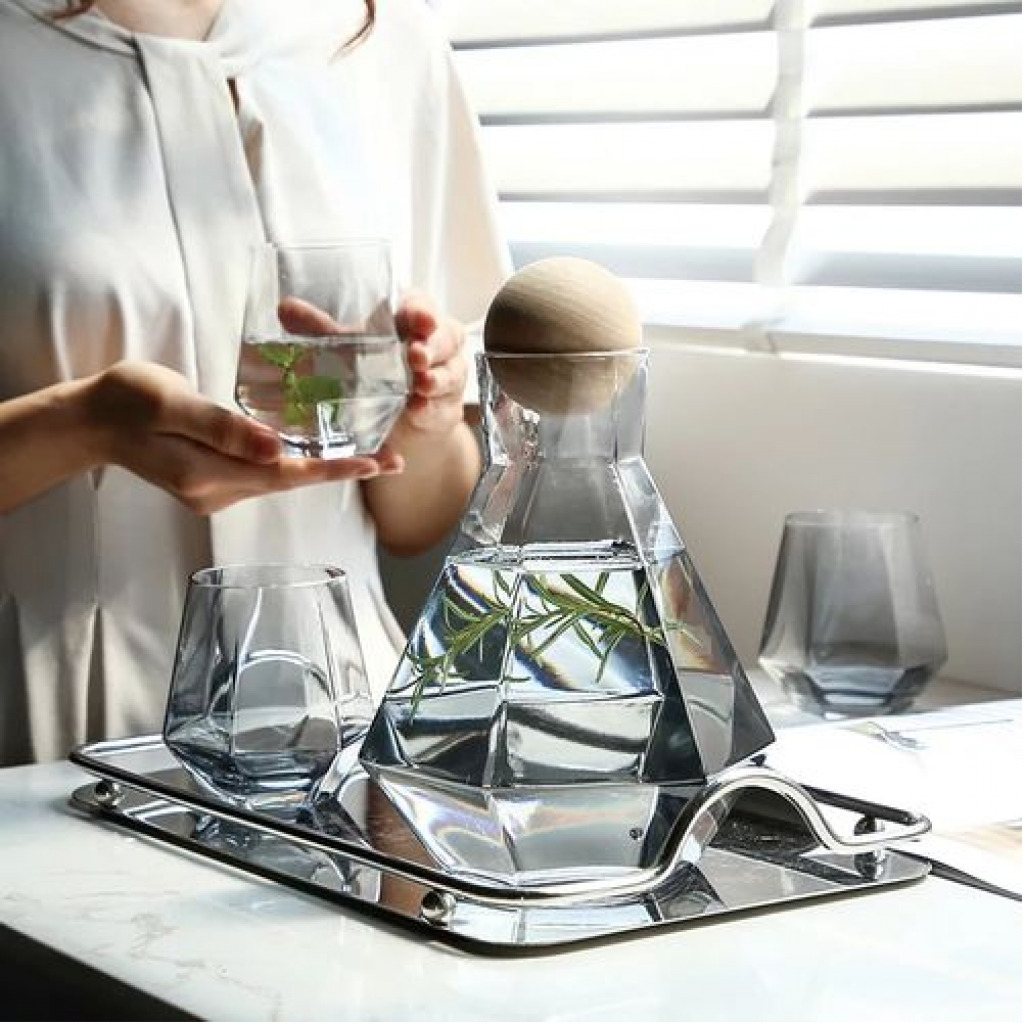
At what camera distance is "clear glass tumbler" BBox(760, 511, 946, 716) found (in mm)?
1291

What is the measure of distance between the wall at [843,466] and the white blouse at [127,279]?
0.98 ft

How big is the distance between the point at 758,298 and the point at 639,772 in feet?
2.98

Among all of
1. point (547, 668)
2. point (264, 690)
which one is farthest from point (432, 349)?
point (547, 668)

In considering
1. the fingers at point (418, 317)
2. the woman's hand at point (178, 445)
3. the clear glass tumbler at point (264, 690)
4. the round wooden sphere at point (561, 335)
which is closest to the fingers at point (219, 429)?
the woman's hand at point (178, 445)

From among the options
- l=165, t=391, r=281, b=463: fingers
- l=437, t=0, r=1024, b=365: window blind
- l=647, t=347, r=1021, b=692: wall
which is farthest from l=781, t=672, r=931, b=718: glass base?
l=165, t=391, r=281, b=463: fingers

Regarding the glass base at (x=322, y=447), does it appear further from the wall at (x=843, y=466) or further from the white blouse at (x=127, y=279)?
the wall at (x=843, y=466)

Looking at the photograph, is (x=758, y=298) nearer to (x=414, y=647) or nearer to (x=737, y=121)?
(x=737, y=121)

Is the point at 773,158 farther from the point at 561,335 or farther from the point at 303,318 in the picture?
the point at 561,335

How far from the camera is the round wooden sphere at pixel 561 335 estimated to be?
30.0 inches

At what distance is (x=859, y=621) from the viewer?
4.27 feet

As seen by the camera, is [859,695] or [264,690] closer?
[264,690]

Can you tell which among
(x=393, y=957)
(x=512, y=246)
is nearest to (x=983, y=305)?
(x=512, y=246)

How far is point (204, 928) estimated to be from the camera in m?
0.74

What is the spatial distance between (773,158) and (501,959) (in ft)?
3.20
